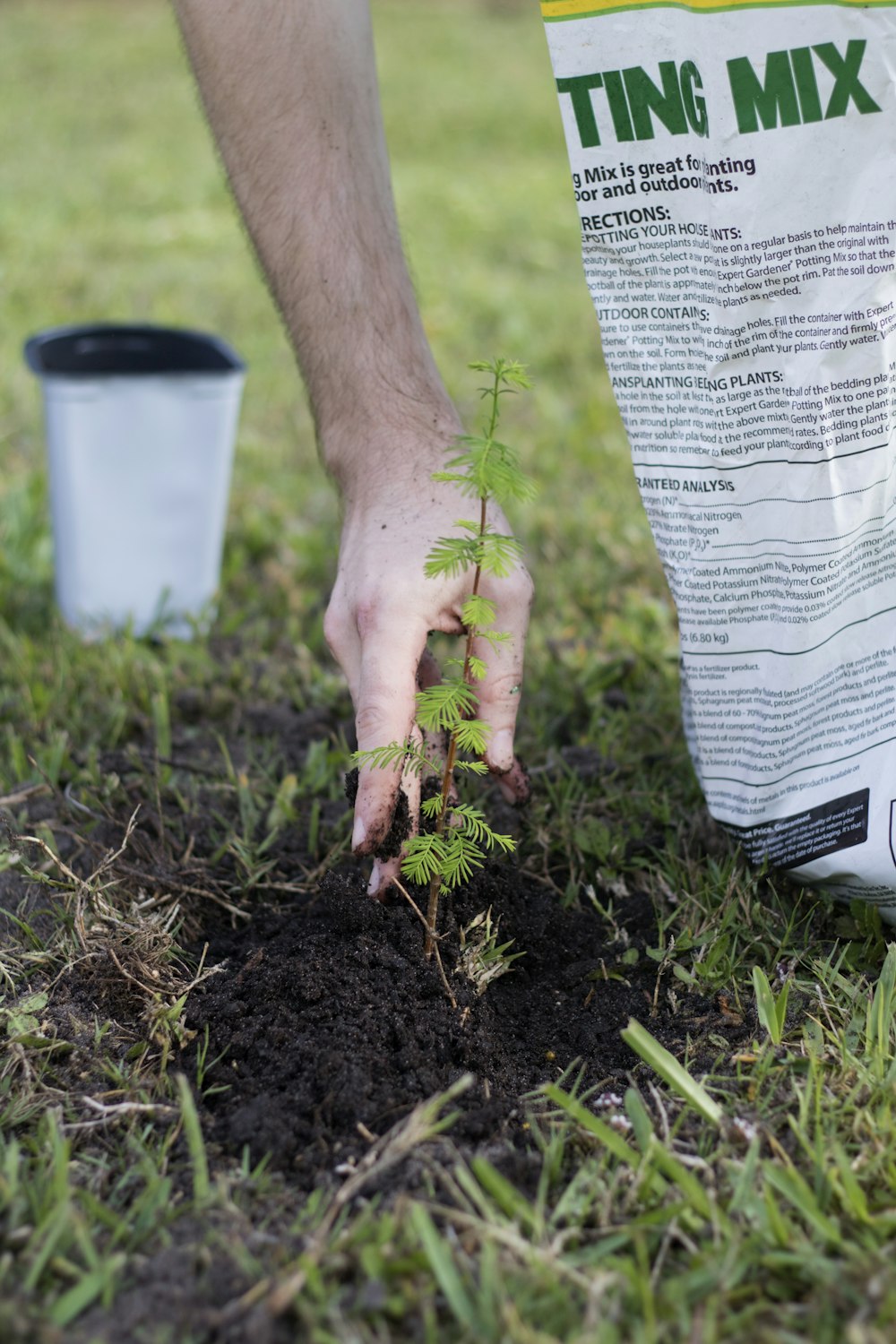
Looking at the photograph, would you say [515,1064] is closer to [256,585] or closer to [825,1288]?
[825,1288]

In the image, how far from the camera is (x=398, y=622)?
1.49 m

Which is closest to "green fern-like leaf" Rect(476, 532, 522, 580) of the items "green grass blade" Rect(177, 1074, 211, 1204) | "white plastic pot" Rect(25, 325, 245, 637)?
"green grass blade" Rect(177, 1074, 211, 1204)

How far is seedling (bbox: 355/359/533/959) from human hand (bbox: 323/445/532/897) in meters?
0.02

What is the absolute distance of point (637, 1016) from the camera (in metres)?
1.52

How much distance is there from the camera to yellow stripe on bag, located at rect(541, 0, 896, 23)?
53.4 inches

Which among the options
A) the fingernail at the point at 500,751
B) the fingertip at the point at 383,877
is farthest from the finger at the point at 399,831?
the fingernail at the point at 500,751

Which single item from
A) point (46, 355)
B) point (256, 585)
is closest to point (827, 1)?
point (256, 585)

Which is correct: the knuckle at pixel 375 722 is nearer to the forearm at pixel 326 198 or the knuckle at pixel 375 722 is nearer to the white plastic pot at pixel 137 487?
the forearm at pixel 326 198

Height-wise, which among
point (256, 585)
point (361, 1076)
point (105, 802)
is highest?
point (256, 585)

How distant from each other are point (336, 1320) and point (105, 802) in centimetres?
110

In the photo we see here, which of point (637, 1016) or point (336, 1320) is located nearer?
point (336, 1320)

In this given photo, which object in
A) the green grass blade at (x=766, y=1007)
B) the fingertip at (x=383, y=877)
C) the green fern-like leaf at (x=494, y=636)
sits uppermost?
the green fern-like leaf at (x=494, y=636)

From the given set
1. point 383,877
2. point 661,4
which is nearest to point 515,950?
point 383,877

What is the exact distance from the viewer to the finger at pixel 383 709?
4.76 ft
